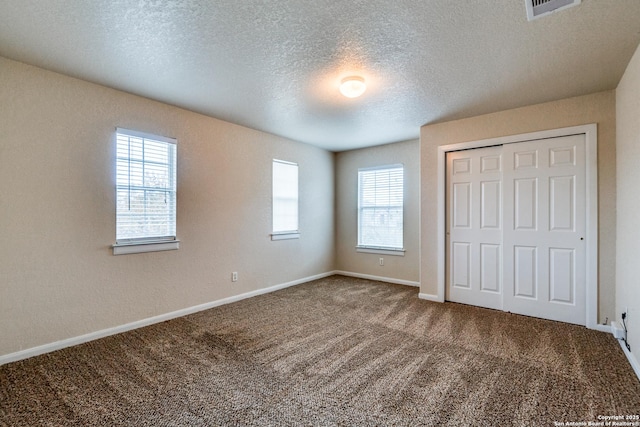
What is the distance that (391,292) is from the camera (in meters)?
4.78

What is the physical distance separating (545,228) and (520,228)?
243mm

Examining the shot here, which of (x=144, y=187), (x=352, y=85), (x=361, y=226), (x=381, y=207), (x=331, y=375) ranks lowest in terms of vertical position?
(x=331, y=375)

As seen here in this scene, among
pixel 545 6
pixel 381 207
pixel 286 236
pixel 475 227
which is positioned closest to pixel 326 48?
pixel 545 6

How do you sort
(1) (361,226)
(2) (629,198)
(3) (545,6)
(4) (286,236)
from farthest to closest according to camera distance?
1. (1) (361,226)
2. (4) (286,236)
3. (2) (629,198)
4. (3) (545,6)

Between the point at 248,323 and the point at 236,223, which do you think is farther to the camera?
the point at 236,223

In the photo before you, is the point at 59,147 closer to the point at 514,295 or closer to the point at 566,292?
the point at 514,295

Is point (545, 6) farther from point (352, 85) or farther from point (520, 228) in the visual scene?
point (520, 228)

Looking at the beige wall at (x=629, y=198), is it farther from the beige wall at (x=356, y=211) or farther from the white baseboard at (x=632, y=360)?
the beige wall at (x=356, y=211)

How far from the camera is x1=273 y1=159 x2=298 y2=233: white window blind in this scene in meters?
5.02

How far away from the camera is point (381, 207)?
18.4 ft

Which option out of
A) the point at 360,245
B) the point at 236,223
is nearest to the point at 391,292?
the point at 360,245

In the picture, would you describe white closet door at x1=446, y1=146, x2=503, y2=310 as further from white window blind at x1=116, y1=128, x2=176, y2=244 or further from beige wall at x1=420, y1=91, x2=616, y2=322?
white window blind at x1=116, y1=128, x2=176, y2=244

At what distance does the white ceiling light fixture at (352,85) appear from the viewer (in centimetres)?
281

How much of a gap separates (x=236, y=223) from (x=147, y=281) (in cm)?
135
